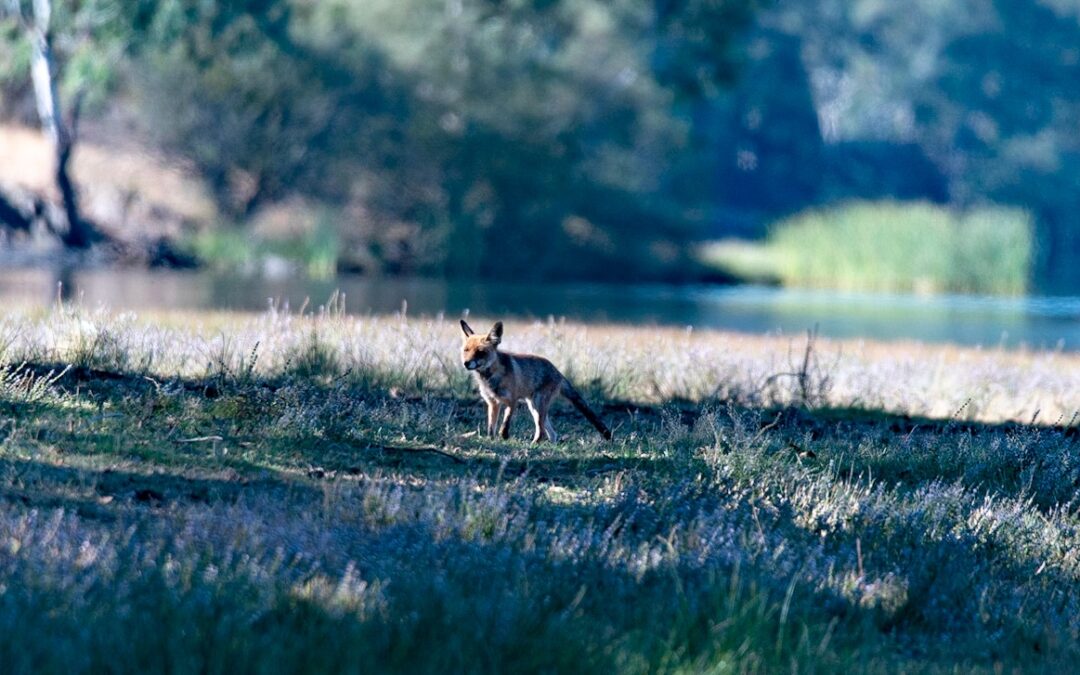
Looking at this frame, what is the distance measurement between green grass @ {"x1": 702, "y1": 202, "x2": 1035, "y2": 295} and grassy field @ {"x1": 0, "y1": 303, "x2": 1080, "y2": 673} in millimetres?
42206

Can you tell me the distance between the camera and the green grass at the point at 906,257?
57125 millimetres

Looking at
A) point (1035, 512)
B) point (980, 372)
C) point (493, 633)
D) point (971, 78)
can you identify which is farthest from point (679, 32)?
point (493, 633)

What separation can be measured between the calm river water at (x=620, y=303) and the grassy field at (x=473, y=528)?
15.7 m

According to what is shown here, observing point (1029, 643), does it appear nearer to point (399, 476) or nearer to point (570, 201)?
point (399, 476)

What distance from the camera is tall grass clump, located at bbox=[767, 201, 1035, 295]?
57094mm

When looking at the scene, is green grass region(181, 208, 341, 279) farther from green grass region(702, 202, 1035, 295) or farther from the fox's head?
the fox's head

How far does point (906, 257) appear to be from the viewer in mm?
57219

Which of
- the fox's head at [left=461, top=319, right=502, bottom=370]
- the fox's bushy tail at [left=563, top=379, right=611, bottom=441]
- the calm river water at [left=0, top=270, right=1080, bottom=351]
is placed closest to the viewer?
the fox's head at [left=461, top=319, right=502, bottom=370]

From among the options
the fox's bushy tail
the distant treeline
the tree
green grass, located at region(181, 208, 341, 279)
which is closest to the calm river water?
green grass, located at region(181, 208, 341, 279)

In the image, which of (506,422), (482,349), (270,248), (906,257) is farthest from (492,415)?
(906,257)

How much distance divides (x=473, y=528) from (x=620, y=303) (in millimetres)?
33054

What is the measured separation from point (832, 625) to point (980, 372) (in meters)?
13.4

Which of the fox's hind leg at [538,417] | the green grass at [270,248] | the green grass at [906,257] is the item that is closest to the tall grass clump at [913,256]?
the green grass at [906,257]

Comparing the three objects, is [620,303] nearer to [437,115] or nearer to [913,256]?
[437,115]
